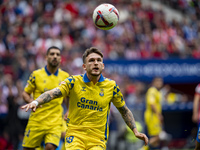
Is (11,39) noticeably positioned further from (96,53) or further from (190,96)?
(96,53)

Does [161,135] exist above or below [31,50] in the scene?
below

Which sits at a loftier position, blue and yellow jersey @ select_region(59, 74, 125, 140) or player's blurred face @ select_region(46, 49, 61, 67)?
player's blurred face @ select_region(46, 49, 61, 67)

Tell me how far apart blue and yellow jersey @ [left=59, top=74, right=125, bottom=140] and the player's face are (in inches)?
7.9

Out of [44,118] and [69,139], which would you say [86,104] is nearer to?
[69,139]

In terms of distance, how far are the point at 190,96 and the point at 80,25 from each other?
6.53 meters

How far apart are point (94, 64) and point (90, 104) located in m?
0.66

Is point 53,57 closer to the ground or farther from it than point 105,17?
closer to the ground

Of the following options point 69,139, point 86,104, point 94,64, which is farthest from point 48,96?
point 94,64

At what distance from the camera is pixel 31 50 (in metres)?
15.2

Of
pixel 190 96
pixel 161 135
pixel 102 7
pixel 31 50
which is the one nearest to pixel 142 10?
pixel 190 96

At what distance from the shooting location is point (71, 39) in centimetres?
1725

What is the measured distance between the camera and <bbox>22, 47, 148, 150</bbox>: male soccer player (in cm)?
562

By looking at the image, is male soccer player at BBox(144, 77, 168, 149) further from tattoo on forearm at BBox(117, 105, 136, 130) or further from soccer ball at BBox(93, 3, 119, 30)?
tattoo on forearm at BBox(117, 105, 136, 130)

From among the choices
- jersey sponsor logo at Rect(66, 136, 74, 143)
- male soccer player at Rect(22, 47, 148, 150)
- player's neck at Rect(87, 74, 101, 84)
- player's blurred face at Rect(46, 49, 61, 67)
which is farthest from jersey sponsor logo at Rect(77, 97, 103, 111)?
player's blurred face at Rect(46, 49, 61, 67)
